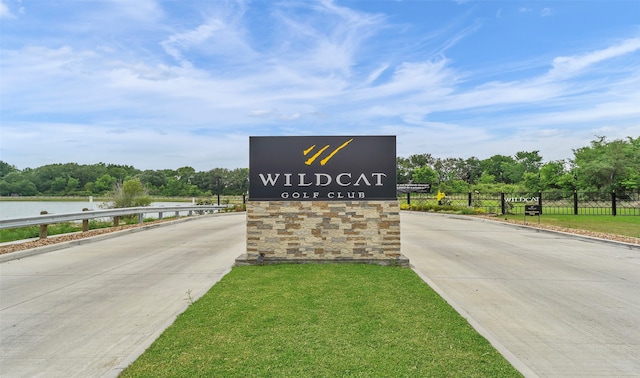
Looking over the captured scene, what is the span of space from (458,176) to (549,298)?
9954 cm

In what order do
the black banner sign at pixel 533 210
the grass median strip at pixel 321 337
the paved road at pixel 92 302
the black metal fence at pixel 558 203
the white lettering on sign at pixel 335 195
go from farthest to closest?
1. the black metal fence at pixel 558 203
2. the black banner sign at pixel 533 210
3. the white lettering on sign at pixel 335 195
4. the paved road at pixel 92 302
5. the grass median strip at pixel 321 337

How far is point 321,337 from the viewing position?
4.12m

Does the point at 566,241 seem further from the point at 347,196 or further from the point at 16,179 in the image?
the point at 16,179

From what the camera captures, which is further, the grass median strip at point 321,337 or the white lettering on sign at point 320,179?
the white lettering on sign at point 320,179

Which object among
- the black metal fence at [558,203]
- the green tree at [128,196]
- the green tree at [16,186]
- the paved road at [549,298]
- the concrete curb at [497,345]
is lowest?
the paved road at [549,298]

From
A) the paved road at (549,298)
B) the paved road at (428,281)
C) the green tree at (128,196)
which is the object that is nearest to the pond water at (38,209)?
the green tree at (128,196)

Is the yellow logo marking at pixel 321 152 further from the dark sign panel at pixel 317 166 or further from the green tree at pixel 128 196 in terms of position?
the green tree at pixel 128 196

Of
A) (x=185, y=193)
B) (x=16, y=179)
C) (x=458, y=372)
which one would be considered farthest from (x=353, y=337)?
(x=185, y=193)

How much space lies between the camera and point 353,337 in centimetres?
412

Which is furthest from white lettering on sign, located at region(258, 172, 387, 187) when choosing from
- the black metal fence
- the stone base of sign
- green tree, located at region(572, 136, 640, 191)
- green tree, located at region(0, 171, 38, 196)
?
green tree, located at region(0, 171, 38, 196)

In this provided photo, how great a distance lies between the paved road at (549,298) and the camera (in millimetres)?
3963

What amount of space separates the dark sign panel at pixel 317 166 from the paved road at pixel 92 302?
230 cm

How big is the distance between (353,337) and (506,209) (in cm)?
2644

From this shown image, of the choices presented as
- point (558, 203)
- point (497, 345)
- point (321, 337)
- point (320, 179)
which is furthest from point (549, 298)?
point (558, 203)
